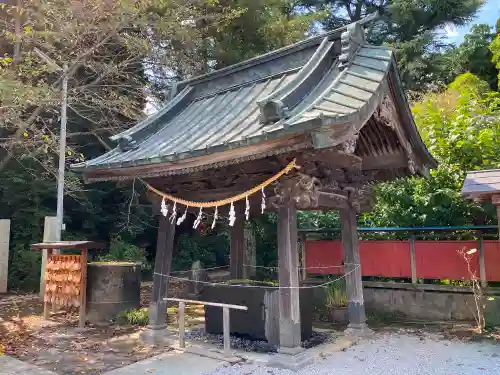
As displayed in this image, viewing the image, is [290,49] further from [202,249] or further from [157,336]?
[202,249]

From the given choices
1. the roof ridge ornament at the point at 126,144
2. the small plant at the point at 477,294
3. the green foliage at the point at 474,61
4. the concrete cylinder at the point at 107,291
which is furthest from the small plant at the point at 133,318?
the green foliage at the point at 474,61

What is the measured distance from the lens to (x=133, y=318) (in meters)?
8.51

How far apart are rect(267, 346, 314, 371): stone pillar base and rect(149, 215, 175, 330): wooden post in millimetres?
2381

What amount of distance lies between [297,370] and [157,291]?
9.75ft

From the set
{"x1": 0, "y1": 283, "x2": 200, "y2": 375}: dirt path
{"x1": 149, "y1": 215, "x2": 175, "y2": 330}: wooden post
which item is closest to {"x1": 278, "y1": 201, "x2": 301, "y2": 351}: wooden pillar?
{"x1": 0, "y1": 283, "x2": 200, "y2": 375}: dirt path

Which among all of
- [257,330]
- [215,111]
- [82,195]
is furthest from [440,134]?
[82,195]

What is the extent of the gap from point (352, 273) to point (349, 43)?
12.1 ft

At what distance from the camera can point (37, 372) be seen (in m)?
5.48

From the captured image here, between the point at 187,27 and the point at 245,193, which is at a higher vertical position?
the point at 187,27

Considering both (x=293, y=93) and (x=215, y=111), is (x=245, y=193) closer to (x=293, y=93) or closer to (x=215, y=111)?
(x=293, y=93)

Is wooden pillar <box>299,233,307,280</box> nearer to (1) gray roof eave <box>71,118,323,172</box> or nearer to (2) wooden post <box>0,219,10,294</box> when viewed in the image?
(1) gray roof eave <box>71,118,323,172</box>

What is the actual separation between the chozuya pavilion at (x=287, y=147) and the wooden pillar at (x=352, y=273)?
0.02 meters

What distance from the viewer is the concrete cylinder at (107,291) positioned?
336 inches

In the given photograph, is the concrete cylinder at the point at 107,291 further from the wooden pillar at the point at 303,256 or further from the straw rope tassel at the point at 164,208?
the wooden pillar at the point at 303,256
